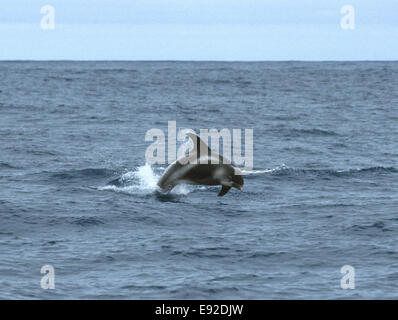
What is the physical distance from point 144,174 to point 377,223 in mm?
9069

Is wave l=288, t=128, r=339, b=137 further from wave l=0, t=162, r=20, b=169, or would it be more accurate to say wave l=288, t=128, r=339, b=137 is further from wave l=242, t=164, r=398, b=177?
wave l=0, t=162, r=20, b=169

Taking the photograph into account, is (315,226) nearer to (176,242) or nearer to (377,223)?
(377,223)

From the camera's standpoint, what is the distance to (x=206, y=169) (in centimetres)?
1967

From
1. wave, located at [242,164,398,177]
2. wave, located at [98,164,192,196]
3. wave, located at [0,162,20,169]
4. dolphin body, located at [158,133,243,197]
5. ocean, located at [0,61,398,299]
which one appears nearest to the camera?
ocean, located at [0,61,398,299]

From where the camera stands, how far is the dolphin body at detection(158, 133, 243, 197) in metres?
19.7

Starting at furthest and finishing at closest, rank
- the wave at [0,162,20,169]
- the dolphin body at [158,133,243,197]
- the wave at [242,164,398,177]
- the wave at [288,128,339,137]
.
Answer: the wave at [288,128,339,137]
the wave at [0,162,20,169]
the wave at [242,164,398,177]
the dolphin body at [158,133,243,197]

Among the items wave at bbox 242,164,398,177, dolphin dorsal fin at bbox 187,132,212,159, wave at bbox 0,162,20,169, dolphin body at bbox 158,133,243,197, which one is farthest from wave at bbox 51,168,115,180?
dolphin dorsal fin at bbox 187,132,212,159

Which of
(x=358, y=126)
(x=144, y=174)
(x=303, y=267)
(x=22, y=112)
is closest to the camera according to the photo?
(x=303, y=267)

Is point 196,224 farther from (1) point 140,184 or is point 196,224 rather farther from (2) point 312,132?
(2) point 312,132

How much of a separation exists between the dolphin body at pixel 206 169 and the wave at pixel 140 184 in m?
2.16

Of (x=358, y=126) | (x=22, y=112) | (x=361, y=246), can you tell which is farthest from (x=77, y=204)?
(x=22, y=112)

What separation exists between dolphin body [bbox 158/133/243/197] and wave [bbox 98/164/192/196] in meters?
2.16

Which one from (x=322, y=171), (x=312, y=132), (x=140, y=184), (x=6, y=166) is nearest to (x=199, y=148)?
(x=140, y=184)
